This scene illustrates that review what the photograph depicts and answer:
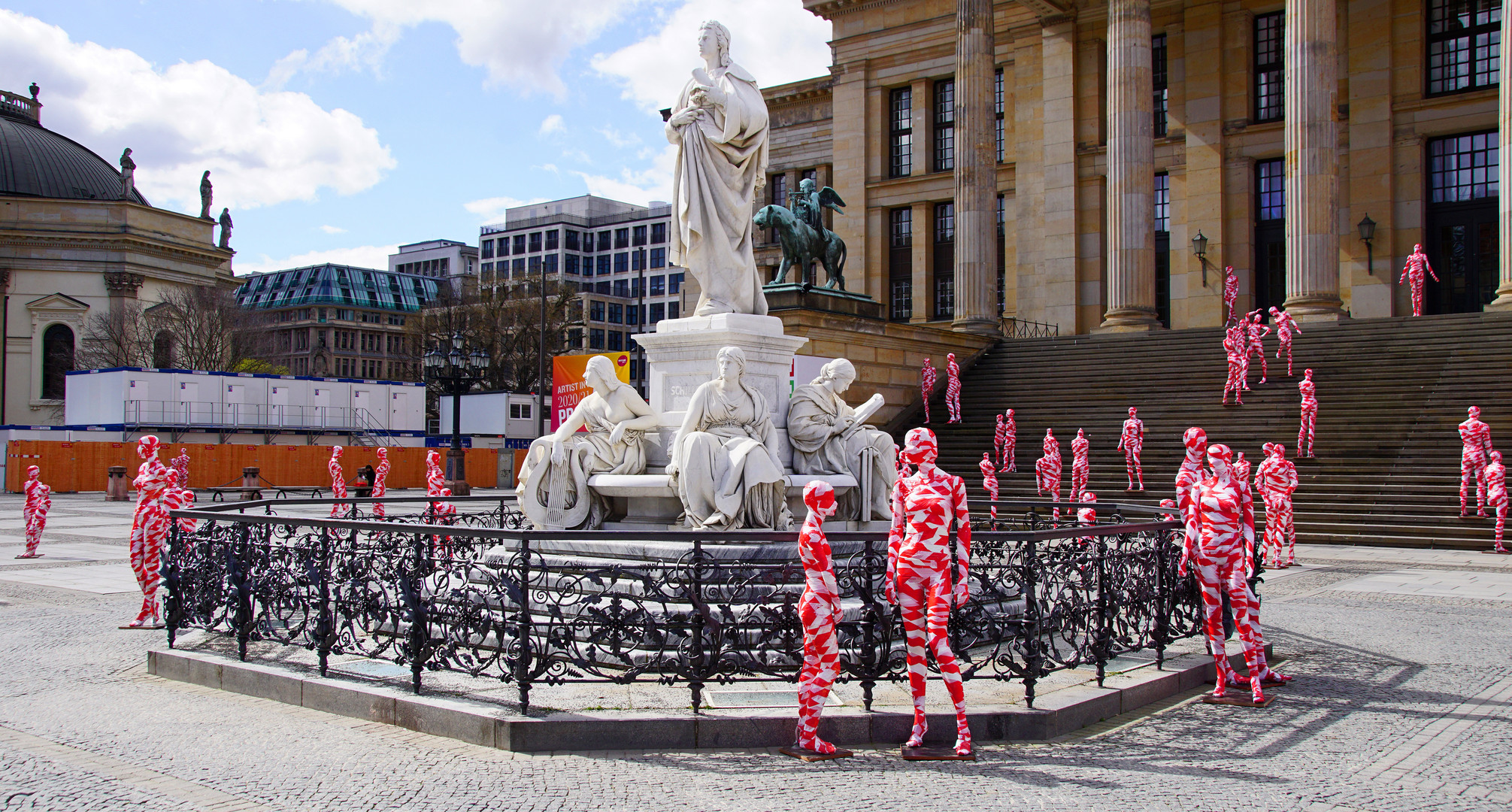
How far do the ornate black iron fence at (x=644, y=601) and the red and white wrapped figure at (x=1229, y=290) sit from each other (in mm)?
28543

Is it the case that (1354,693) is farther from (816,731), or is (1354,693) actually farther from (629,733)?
(629,733)

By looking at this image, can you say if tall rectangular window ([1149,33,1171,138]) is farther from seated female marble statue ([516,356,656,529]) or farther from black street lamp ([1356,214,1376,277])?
seated female marble statue ([516,356,656,529])

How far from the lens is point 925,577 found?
234 inches

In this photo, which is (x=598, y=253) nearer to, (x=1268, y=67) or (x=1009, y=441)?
(x=1268, y=67)

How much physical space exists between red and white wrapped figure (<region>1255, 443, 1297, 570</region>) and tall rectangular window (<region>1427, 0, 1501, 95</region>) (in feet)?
79.4

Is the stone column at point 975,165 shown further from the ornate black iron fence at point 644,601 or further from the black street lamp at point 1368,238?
the ornate black iron fence at point 644,601

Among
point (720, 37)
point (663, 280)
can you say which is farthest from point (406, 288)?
point (720, 37)

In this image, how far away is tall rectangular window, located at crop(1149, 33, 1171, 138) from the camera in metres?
39.2

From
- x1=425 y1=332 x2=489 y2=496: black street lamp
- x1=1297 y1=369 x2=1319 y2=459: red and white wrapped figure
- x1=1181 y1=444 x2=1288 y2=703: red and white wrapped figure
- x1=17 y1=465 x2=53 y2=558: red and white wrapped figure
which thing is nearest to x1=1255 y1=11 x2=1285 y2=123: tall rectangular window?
x1=1297 y1=369 x2=1319 y2=459: red and white wrapped figure

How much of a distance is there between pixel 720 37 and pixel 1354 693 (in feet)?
22.5

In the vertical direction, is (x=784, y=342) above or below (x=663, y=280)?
below

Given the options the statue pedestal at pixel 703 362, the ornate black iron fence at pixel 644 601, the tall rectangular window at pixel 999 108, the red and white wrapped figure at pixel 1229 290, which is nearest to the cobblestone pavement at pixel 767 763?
the ornate black iron fence at pixel 644 601

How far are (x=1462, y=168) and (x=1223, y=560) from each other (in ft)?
108

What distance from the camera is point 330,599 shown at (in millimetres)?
7859
